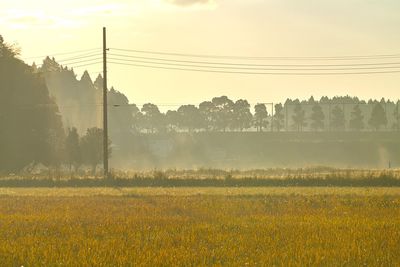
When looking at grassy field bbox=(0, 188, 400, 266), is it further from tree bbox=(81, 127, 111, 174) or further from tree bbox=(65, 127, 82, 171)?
tree bbox=(81, 127, 111, 174)

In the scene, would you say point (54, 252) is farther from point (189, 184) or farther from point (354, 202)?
point (189, 184)

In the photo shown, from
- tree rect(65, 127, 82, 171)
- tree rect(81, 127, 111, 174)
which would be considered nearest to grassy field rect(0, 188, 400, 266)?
tree rect(65, 127, 82, 171)

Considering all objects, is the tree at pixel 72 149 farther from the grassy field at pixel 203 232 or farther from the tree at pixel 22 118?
the grassy field at pixel 203 232

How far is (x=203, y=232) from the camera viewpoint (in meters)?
21.2

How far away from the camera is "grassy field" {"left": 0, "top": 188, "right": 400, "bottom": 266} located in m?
16.2

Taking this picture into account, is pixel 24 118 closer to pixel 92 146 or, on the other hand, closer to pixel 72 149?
pixel 72 149

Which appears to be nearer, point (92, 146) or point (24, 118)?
point (24, 118)

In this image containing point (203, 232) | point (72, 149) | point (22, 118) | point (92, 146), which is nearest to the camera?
point (203, 232)

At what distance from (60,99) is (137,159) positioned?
909 inches

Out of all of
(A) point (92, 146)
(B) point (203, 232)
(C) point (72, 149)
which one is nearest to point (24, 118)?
(C) point (72, 149)

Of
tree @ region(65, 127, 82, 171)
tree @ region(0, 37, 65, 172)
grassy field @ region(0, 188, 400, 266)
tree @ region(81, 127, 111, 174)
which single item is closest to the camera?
grassy field @ region(0, 188, 400, 266)

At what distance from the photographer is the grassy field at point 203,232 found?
16.2 metres

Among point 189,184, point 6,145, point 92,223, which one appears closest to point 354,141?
point 6,145

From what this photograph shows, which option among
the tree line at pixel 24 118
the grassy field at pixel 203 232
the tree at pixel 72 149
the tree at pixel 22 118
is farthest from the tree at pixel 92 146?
the grassy field at pixel 203 232
